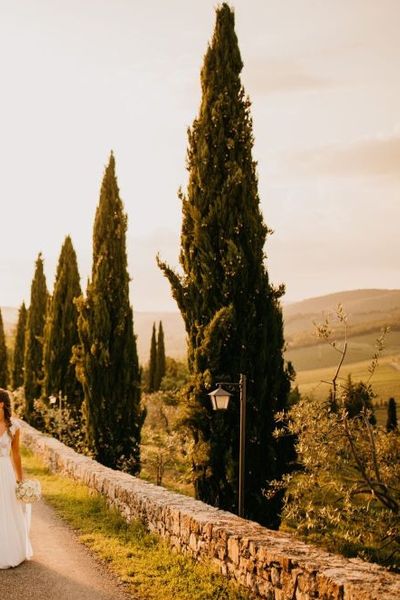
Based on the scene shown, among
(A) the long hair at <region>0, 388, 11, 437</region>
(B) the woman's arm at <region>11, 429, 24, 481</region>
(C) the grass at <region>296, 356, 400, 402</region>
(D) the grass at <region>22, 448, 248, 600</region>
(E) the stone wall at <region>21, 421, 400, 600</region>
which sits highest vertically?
(A) the long hair at <region>0, 388, 11, 437</region>

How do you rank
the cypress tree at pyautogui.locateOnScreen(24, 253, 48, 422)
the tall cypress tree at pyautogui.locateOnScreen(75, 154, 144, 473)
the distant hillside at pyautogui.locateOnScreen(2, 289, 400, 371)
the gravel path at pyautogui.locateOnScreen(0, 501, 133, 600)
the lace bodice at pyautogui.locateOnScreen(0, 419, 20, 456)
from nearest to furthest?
the gravel path at pyautogui.locateOnScreen(0, 501, 133, 600)
the lace bodice at pyautogui.locateOnScreen(0, 419, 20, 456)
the tall cypress tree at pyautogui.locateOnScreen(75, 154, 144, 473)
the cypress tree at pyautogui.locateOnScreen(24, 253, 48, 422)
the distant hillside at pyautogui.locateOnScreen(2, 289, 400, 371)

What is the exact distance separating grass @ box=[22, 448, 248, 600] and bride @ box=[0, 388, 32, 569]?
1.14 m

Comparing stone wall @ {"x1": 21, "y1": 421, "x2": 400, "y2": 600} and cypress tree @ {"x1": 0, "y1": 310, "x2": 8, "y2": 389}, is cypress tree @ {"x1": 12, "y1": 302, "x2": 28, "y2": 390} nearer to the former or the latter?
cypress tree @ {"x1": 0, "y1": 310, "x2": 8, "y2": 389}

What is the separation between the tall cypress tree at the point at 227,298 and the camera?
11750 millimetres

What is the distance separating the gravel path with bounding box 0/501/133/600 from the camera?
629 centimetres

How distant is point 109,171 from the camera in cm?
1947

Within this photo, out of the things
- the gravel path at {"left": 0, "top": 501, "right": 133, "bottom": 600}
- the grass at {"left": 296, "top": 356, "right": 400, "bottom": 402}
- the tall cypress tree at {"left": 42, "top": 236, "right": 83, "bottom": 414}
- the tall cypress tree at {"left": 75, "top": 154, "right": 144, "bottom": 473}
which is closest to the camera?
the gravel path at {"left": 0, "top": 501, "right": 133, "bottom": 600}

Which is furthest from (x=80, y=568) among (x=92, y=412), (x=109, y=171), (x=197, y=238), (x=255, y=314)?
(x=109, y=171)

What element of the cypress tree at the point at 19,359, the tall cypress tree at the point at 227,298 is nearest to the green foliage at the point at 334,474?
the tall cypress tree at the point at 227,298

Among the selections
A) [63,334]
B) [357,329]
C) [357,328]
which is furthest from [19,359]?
[357,328]

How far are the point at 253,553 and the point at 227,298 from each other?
6615mm

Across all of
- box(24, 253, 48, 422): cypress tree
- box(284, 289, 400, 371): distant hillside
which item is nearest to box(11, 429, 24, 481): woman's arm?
box(24, 253, 48, 422): cypress tree

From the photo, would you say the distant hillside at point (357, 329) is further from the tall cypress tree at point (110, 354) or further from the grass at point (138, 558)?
the grass at point (138, 558)

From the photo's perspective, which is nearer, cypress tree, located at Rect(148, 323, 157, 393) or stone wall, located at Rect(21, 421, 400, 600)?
stone wall, located at Rect(21, 421, 400, 600)
